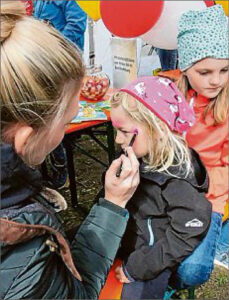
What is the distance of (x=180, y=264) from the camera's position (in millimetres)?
1105

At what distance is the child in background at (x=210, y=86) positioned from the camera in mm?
1404

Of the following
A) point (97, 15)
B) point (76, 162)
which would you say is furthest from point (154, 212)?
point (76, 162)

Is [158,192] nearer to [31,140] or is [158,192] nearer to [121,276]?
[121,276]

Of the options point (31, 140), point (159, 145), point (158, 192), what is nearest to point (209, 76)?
point (159, 145)

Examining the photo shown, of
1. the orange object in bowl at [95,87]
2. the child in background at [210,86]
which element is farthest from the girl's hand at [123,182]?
the orange object in bowl at [95,87]

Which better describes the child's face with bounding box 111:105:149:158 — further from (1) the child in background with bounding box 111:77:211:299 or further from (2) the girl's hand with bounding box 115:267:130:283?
(2) the girl's hand with bounding box 115:267:130:283

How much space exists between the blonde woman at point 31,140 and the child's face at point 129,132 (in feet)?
1.37

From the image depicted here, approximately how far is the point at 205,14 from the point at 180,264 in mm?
879

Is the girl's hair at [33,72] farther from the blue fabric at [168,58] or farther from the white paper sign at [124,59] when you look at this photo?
the blue fabric at [168,58]

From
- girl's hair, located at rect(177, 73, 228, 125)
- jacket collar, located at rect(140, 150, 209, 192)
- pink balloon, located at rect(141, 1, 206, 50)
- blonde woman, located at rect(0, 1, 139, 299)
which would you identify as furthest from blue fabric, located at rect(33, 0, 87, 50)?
blonde woman, located at rect(0, 1, 139, 299)

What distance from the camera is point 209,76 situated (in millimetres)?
1443

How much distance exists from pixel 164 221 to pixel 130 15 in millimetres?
727

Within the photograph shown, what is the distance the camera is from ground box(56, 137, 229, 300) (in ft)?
5.82

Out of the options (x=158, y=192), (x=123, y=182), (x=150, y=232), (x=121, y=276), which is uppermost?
(x=123, y=182)
